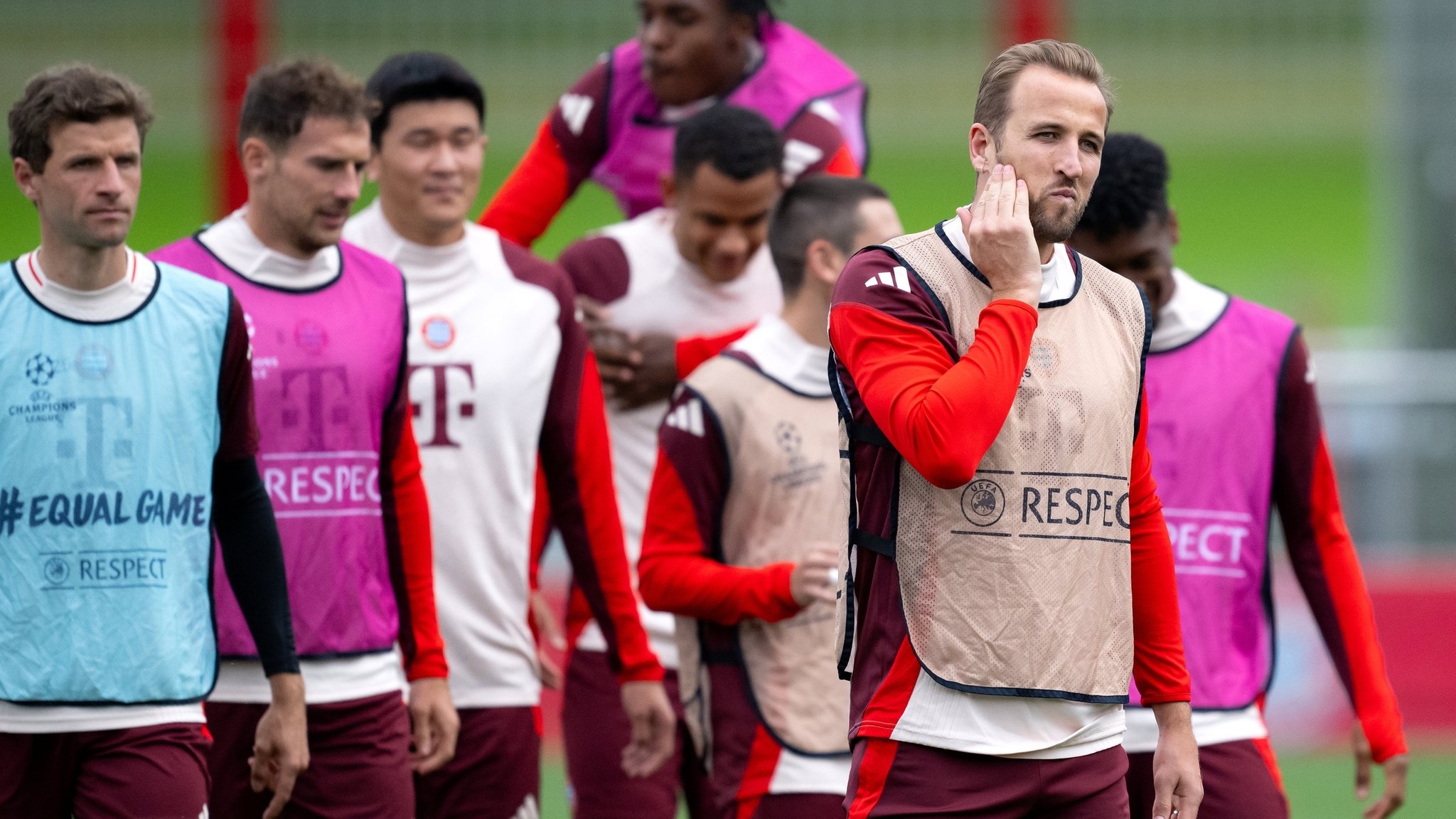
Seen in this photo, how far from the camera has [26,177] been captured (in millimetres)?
3730

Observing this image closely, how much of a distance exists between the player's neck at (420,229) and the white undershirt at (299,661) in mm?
474

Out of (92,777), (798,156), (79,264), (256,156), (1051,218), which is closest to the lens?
(1051,218)

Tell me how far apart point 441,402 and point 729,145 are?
0.99 m

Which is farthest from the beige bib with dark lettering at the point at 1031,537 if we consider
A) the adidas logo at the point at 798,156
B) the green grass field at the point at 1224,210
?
the green grass field at the point at 1224,210

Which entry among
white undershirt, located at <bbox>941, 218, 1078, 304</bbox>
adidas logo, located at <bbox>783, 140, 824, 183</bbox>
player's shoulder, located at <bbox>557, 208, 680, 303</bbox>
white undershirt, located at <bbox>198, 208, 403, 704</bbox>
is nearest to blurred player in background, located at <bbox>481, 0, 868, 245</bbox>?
adidas logo, located at <bbox>783, 140, 824, 183</bbox>

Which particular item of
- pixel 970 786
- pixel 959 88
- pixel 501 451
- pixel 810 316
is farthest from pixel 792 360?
pixel 959 88

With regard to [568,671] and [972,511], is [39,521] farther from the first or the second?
[568,671]

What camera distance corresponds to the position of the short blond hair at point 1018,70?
10.3 feet

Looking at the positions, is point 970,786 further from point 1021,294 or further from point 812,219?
point 812,219

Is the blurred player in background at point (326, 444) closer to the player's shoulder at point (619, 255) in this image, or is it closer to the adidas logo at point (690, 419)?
the adidas logo at point (690, 419)

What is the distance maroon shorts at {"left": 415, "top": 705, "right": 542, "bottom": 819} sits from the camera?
4797mm

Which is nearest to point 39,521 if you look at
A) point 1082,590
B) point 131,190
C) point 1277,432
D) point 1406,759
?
point 131,190

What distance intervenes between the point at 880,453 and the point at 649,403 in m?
2.38

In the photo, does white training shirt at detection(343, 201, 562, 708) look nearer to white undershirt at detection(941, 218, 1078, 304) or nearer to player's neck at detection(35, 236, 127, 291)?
player's neck at detection(35, 236, 127, 291)
